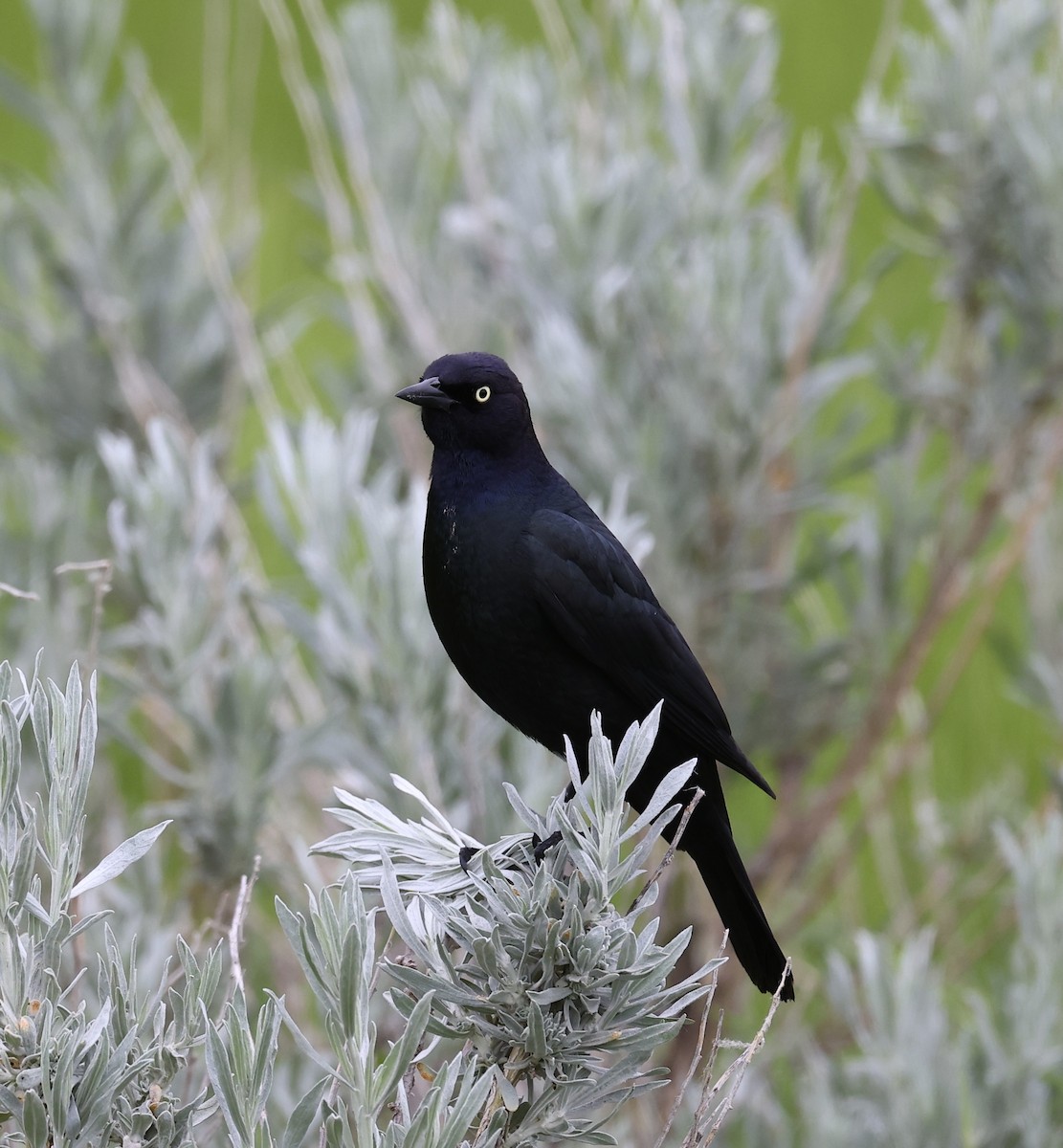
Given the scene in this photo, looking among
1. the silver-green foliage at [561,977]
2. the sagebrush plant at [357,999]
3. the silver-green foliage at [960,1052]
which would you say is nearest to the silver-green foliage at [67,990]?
the sagebrush plant at [357,999]

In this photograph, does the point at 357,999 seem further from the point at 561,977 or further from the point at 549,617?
the point at 549,617

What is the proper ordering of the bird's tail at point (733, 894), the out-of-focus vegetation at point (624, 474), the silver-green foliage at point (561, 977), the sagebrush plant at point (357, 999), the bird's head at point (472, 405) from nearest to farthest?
1. the sagebrush plant at point (357, 999)
2. the silver-green foliage at point (561, 977)
3. the bird's tail at point (733, 894)
4. the bird's head at point (472, 405)
5. the out-of-focus vegetation at point (624, 474)

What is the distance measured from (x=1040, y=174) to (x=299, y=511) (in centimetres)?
144

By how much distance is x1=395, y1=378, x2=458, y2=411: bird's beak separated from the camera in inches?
84.2

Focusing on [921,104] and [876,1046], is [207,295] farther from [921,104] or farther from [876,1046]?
[876,1046]

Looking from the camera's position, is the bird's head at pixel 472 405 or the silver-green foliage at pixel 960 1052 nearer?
the bird's head at pixel 472 405

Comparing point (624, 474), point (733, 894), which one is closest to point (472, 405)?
point (624, 474)

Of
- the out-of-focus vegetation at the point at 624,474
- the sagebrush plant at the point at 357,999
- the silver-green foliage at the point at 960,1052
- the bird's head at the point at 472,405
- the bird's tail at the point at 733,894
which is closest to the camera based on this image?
the sagebrush plant at the point at 357,999

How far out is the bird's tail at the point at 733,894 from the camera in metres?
1.90

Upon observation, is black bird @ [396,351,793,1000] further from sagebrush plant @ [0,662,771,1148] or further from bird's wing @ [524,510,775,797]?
sagebrush plant @ [0,662,771,1148]

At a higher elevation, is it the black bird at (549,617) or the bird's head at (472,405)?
the bird's head at (472,405)

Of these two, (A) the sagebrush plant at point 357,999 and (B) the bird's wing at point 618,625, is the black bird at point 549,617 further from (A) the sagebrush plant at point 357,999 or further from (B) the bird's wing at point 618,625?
(A) the sagebrush plant at point 357,999

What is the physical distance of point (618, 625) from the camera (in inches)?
81.7

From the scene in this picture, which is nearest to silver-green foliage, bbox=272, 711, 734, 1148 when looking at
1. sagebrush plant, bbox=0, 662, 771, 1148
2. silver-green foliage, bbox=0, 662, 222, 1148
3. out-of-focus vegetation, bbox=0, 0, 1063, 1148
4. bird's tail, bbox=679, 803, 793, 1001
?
sagebrush plant, bbox=0, 662, 771, 1148
